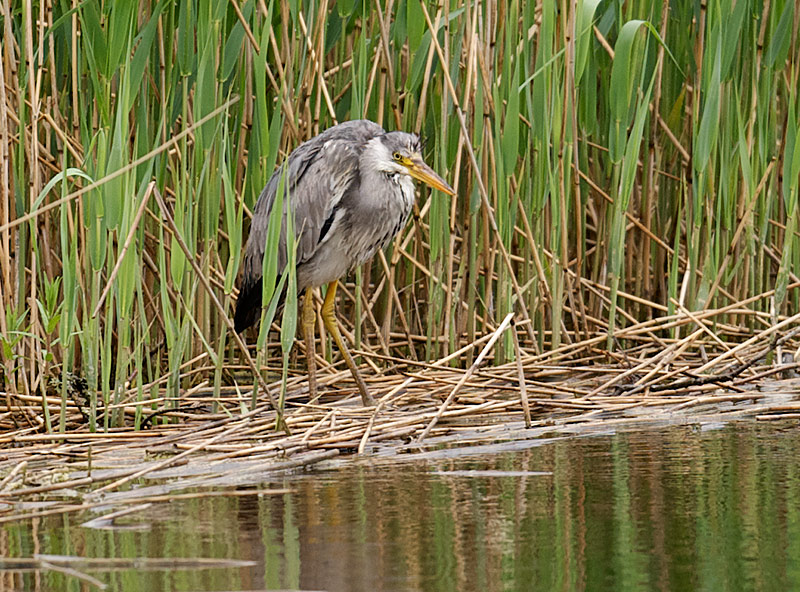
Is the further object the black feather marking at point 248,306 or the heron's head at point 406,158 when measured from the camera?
the black feather marking at point 248,306

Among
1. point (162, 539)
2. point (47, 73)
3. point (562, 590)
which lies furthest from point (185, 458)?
point (47, 73)

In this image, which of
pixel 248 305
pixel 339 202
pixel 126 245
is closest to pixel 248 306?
pixel 248 305

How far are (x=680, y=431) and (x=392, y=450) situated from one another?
899 mm

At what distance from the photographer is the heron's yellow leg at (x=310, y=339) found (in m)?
4.75

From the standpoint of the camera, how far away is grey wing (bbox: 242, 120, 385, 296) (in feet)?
15.5

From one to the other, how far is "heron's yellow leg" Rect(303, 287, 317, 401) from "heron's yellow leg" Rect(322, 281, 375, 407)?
0.19 ft

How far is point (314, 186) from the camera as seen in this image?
486 cm

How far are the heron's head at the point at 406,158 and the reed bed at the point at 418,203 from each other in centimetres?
12

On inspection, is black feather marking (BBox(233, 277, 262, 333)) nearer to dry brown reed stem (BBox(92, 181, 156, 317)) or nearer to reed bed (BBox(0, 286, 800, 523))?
reed bed (BBox(0, 286, 800, 523))

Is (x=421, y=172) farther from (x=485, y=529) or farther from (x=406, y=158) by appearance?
(x=485, y=529)

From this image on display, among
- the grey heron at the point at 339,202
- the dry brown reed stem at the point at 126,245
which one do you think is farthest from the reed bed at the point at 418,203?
the grey heron at the point at 339,202

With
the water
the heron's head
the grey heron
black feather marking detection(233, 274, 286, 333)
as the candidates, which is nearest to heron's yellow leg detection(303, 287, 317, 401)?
the grey heron

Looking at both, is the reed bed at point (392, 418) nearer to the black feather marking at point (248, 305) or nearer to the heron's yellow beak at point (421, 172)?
the black feather marking at point (248, 305)

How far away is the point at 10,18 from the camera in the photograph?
4.11m
